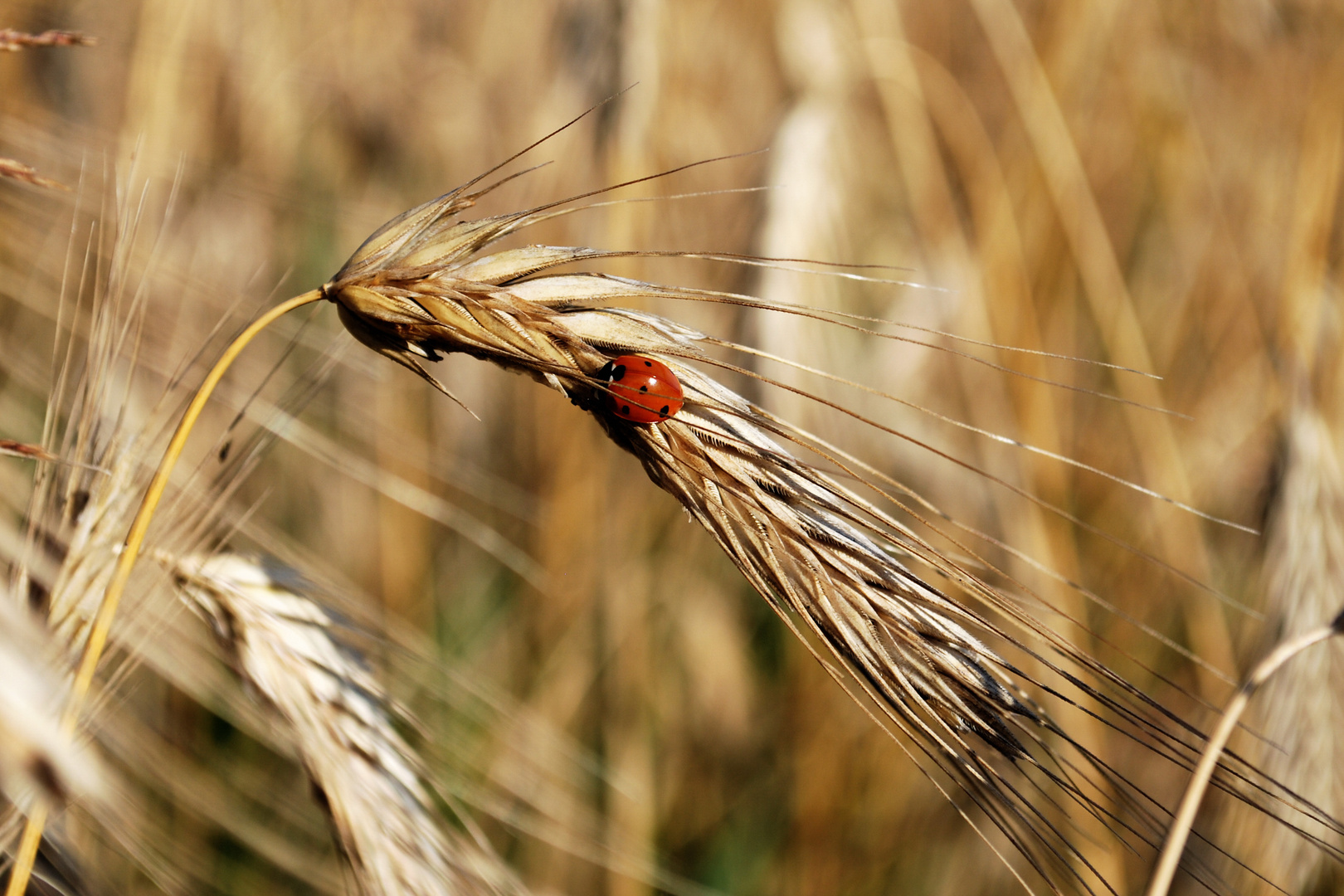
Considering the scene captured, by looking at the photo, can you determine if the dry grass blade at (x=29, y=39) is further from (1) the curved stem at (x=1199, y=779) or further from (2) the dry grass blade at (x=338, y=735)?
(1) the curved stem at (x=1199, y=779)

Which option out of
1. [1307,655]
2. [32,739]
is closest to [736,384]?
[1307,655]

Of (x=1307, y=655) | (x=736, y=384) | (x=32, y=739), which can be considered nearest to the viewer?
(x=32, y=739)

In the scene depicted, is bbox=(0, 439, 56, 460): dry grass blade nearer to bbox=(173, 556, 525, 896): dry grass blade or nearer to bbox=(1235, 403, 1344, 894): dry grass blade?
bbox=(173, 556, 525, 896): dry grass blade

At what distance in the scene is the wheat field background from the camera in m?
1.06

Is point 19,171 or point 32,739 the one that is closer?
point 32,739

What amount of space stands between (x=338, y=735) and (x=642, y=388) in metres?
0.42

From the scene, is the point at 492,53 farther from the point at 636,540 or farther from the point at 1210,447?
the point at 1210,447

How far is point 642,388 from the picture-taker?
0.44 metres

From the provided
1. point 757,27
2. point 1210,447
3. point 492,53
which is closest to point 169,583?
point 1210,447

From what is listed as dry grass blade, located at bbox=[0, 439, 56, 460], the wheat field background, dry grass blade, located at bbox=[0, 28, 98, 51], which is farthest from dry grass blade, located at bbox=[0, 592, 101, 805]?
the wheat field background

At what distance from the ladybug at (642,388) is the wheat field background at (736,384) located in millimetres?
345

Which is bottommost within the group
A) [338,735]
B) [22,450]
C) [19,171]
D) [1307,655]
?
[338,735]

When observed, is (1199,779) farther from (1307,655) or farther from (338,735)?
(1307,655)

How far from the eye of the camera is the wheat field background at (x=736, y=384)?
106 centimetres
